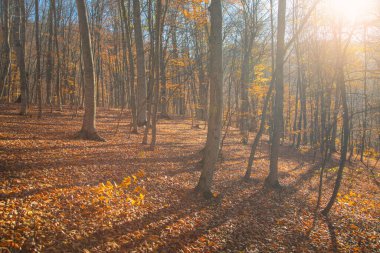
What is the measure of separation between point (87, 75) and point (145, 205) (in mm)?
6318

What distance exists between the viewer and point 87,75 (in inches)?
387

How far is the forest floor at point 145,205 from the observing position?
4.52m

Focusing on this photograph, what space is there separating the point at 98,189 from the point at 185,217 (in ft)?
7.86

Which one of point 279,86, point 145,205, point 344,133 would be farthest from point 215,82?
point 344,133

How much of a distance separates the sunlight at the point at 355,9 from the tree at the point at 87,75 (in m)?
9.96

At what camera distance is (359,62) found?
54.7ft

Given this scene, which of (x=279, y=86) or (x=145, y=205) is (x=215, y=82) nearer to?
(x=279, y=86)

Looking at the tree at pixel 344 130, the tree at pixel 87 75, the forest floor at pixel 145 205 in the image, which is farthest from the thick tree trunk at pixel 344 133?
the tree at pixel 87 75

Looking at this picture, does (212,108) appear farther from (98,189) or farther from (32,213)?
(32,213)

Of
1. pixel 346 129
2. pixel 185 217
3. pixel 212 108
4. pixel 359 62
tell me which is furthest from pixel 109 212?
pixel 359 62

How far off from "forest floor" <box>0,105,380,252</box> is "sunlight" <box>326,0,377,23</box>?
24.0ft

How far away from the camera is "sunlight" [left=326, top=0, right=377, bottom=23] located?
9023mm

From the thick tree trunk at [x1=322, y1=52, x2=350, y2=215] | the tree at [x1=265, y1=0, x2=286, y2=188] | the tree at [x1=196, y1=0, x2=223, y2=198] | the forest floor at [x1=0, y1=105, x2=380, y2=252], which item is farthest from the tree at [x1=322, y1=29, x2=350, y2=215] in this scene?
the tree at [x1=196, y1=0, x2=223, y2=198]

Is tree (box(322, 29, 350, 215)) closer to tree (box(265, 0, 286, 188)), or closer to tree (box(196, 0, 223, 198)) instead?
tree (box(265, 0, 286, 188))
